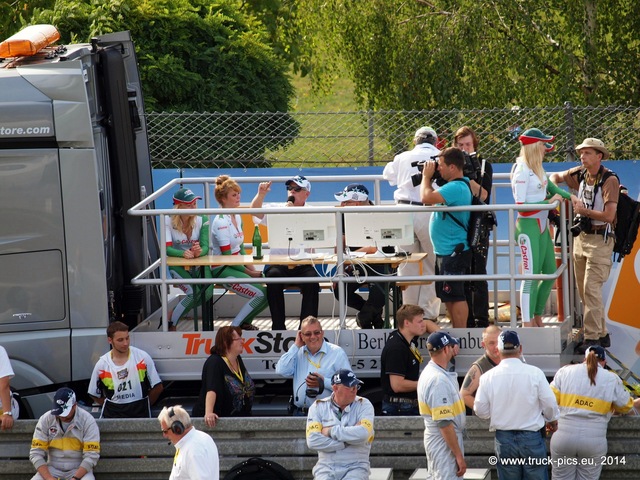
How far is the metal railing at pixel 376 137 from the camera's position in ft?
42.0

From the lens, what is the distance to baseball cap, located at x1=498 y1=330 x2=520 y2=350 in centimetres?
779

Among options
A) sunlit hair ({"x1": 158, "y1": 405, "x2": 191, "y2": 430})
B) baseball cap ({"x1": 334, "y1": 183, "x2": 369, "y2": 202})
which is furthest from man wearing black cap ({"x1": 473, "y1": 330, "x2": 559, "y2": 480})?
baseball cap ({"x1": 334, "y1": 183, "x2": 369, "y2": 202})

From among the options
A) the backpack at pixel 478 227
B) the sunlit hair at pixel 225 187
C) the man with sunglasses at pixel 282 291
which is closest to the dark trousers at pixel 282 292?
the man with sunglasses at pixel 282 291

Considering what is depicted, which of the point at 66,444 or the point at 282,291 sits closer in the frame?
the point at 66,444

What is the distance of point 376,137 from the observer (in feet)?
43.3

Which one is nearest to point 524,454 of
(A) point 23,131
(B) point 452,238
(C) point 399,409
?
(C) point 399,409

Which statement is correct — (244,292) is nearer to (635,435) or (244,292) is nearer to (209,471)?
(209,471)

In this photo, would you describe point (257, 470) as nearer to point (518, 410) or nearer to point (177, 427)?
point (177, 427)

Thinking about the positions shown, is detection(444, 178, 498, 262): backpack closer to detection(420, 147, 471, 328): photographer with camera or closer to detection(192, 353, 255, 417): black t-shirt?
detection(420, 147, 471, 328): photographer with camera

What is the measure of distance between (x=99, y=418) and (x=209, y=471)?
174 centimetres

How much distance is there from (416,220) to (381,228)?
72cm

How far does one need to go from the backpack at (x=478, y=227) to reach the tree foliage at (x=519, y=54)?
5998 millimetres

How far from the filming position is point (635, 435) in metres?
8.05

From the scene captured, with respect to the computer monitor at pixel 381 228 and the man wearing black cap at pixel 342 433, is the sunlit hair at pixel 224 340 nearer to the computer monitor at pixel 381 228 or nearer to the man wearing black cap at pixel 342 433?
the man wearing black cap at pixel 342 433
